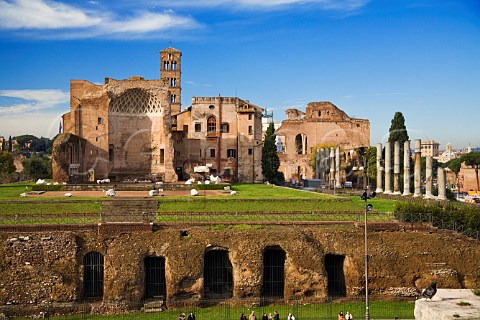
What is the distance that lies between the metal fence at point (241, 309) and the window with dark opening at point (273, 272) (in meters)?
1.43

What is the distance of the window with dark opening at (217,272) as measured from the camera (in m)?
29.2

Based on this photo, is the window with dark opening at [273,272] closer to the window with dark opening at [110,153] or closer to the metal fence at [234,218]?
the metal fence at [234,218]

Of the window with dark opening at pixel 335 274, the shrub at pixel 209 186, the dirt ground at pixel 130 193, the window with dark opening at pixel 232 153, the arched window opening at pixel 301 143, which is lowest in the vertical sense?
the window with dark opening at pixel 335 274

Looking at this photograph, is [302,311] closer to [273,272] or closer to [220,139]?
[273,272]

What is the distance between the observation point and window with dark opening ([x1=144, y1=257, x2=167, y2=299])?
2897 cm

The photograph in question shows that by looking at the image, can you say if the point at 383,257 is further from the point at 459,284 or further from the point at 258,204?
the point at 258,204

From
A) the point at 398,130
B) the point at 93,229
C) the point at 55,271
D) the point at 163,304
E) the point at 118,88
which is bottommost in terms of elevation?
the point at 163,304

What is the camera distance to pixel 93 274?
28.6 meters

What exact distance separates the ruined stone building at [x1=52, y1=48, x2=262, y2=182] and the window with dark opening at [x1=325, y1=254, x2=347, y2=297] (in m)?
27.5

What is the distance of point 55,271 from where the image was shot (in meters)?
27.5

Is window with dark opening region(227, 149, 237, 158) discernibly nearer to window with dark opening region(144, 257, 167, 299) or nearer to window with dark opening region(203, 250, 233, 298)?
window with dark opening region(203, 250, 233, 298)

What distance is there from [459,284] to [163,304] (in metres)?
15.2

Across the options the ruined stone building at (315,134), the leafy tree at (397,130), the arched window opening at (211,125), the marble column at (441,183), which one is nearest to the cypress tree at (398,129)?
the leafy tree at (397,130)

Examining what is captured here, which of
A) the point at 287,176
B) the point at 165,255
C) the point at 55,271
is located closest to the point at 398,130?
the point at 287,176
